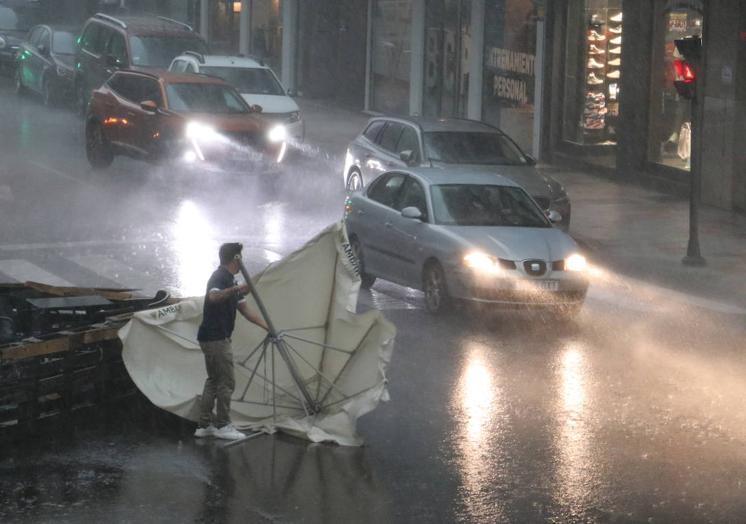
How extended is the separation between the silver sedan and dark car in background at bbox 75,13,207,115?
47.9 ft

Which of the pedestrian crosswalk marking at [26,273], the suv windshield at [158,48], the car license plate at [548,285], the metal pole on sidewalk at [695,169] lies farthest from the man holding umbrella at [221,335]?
the suv windshield at [158,48]

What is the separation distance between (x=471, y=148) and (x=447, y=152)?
0.39 m

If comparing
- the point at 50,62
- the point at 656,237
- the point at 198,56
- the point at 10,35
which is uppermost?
the point at 10,35

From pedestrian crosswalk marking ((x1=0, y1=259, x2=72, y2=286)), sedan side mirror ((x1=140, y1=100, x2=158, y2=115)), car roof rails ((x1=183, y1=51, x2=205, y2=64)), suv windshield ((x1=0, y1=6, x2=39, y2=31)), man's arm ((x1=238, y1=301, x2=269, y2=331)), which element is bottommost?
pedestrian crosswalk marking ((x1=0, y1=259, x2=72, y2=286))

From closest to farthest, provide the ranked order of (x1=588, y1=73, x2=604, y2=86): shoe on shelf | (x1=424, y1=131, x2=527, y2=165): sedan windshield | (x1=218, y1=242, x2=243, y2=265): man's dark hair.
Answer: (x1=218, y1=242, x2=243, y2=265): man's dark hair, (x1=424, y1=131, x2=527, y2=165): sedan windshield, (x1=588, y1=73, x2=604, y2=86): shoe on shelf

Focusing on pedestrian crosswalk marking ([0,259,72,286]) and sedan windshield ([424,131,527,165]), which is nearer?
pedestrian crosswalk marking ([0,259,72,286])

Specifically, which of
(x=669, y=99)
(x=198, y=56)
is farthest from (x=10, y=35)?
(x=669, y=99)

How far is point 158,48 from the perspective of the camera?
3105 centimetres

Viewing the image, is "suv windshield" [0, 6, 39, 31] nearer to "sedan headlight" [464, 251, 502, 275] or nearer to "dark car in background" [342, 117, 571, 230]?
"dark car in background" [342, 117, 571, 230]

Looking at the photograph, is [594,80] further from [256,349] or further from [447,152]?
[256,349]

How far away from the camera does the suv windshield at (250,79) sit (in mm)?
29250

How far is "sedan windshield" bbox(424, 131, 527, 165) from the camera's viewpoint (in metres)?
20.7

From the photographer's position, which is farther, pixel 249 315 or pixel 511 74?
pixel 511 74

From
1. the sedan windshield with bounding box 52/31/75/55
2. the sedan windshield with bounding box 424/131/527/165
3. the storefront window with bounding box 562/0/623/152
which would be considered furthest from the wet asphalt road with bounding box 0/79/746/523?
the sedan windshield with bounding box 52/31/75/55
